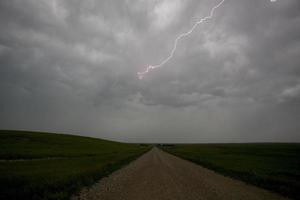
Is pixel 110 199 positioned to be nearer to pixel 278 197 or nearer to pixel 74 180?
pixel 74 180

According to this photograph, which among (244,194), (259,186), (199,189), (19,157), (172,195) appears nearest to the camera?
(172,195)

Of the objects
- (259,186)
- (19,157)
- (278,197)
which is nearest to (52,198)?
(278,197)

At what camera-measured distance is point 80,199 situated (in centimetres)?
965

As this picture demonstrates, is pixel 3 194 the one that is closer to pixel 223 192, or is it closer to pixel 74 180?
pixel 74 180

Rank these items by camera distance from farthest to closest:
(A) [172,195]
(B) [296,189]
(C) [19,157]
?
1. (C) [19,157]
2. (B) [296,189]
3. (A) [172,195]

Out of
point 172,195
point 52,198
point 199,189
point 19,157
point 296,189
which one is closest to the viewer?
point 52,198

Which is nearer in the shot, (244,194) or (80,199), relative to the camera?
(80,199)

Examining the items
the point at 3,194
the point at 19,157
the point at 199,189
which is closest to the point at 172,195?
the point at 199,189

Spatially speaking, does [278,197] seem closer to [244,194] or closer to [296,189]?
[244,194]

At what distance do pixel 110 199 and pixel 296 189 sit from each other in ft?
42.9

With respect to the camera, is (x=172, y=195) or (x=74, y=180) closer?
(x=172, y=195)

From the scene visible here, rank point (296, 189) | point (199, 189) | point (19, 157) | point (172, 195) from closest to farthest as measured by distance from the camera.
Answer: point (172, 195) < point (199, 189) < point (296, 189) < point (19, 157)

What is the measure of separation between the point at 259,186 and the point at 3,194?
17038mm

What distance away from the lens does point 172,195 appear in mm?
10688
